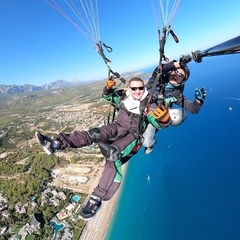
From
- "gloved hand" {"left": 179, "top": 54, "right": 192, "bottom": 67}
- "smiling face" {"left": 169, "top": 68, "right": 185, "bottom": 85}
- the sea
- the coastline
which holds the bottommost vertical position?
the sea

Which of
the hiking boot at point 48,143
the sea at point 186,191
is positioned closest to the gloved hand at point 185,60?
the hiking boot at point 48,143

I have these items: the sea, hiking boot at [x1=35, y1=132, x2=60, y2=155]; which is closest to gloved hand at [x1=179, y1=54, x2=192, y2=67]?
hiking boot at [x1=35, y1=132, x2=60, y2=155]

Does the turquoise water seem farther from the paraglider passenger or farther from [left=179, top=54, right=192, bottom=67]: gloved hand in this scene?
[left=179, top=54, right=192, bottom=67]: gloved hand

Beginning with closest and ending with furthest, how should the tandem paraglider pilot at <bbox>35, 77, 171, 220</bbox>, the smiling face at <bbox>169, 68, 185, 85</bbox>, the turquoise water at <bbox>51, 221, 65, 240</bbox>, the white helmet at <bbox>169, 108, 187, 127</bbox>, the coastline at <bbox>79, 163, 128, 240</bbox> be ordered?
the tandem paraglider pilot at <bbox>35, 77, 171, 220</bbox> < the white helmet at <bbox>169, 108, 187, 127</bbox> < the smiling face at <bbox>169, 68, 185, 85</bbox> < the coastline at <bbox>79, 163, 128, 240</bbox> < the turquoise water at <bbox>51, 221, 65, 240</bbox>

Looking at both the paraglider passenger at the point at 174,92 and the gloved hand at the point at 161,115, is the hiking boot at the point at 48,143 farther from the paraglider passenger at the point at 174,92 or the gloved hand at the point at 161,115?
the paraglider passenger at the point at 174,92

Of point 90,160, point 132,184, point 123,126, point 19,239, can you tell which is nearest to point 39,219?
point 19,239

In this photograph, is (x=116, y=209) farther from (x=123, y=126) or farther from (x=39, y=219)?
(x=123, y=126)

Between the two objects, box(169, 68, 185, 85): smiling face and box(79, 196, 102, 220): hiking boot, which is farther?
box(169, 68, 185, 85): smiling face
